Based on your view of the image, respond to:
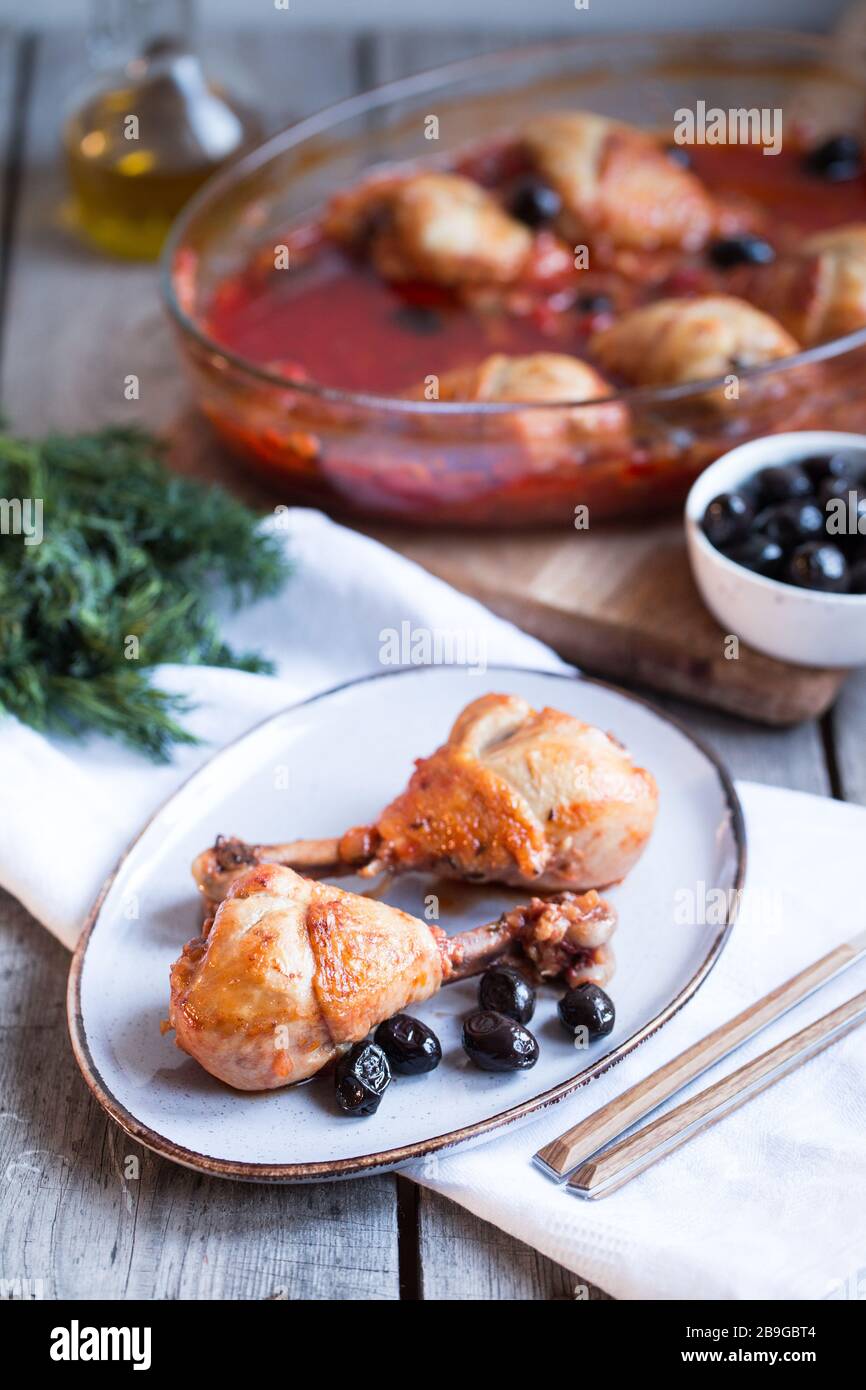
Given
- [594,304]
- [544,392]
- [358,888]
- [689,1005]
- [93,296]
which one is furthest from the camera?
[93,296]

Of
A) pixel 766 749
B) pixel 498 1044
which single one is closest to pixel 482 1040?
pixel 498 1044

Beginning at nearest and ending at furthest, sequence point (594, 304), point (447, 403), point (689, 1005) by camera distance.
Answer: point (689, 1005) < point (447, 403) < point (594, 304)

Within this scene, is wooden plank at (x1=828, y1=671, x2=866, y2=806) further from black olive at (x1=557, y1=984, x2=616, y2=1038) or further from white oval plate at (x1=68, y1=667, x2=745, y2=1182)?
black olive at (x1=557, y1=984, x2=616, y2=1038)

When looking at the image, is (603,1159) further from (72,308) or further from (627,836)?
(72,308)

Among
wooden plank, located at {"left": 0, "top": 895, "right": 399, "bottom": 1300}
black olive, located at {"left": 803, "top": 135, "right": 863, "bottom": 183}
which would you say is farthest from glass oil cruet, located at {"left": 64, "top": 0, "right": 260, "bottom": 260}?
wooden plank, located at {"left": 0, "top": 895, "right": 399, "bottom": 1300}

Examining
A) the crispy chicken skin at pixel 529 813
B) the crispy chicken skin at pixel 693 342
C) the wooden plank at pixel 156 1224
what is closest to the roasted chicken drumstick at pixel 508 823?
the crispy chicken skin at pixel 529 813

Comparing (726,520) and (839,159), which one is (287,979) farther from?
(839,159)
